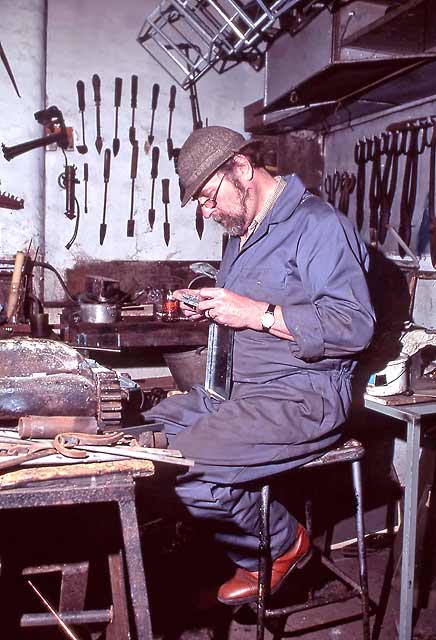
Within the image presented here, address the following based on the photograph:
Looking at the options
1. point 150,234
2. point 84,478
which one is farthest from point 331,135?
point 84,478

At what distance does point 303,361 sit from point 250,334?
26cm

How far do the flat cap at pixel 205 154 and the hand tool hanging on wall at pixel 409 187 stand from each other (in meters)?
1.69

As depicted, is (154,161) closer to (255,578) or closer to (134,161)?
(134,161)

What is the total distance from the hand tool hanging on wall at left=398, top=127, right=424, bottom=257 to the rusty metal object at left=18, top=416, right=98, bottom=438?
275 centimetres

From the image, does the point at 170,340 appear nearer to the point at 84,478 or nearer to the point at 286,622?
the point at 286,622

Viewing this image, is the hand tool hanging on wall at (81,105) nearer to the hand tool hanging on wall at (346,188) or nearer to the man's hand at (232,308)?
the hand tool hanging on wall at (346,188)

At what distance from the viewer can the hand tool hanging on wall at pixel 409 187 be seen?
149 inches

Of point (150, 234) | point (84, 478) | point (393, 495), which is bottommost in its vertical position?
point (393, 495)

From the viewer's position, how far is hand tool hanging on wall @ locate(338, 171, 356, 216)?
14.9ft

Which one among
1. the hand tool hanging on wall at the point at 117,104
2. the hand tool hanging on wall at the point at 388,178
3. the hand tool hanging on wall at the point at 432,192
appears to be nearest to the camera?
the hand tool hanging on wall at the point at 432,192

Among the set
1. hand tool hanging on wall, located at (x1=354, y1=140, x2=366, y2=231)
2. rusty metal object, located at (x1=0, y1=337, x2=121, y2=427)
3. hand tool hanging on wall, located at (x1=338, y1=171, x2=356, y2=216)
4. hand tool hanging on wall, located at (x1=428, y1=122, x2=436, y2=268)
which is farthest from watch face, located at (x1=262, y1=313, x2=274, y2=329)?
hand tool hanging on wall, located at (x1=338, y1=171, x2=356, y2=216)

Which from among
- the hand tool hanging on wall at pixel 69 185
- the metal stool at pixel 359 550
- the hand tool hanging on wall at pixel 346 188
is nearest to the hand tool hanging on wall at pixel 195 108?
the hand tool hanging on wall at pixel 69 185

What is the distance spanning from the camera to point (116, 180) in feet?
16.1

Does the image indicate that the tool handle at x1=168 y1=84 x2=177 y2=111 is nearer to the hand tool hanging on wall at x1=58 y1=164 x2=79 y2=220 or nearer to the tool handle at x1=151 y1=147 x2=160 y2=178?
the tool handle at x1=151 y1=147 x2=160 y2=178
